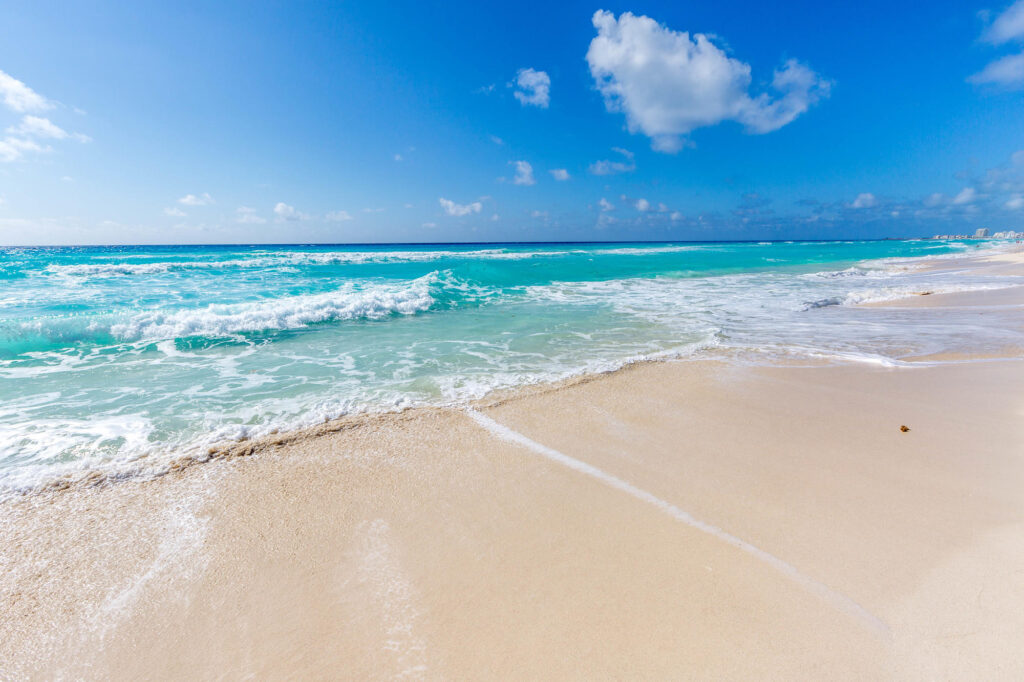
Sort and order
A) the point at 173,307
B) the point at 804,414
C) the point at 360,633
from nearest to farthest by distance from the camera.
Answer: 1. the point at 360,633
2. the point at 804,414
3. the point at 173,307

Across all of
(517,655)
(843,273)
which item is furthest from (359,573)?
(843,273)

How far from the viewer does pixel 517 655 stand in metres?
2.04

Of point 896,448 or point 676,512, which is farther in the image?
point 896,448

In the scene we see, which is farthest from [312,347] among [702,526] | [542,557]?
[702,526]

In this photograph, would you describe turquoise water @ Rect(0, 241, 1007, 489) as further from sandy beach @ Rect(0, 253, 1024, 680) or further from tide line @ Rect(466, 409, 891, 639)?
tide line @ Rect(466, 409, 891, 639)

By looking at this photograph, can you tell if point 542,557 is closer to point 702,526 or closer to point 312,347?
point 702,526

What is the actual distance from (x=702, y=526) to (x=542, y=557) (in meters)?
1.13

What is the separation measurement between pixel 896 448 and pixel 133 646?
575 cm

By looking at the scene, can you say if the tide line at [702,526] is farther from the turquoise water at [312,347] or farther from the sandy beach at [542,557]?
the turquoise water at [312,347]

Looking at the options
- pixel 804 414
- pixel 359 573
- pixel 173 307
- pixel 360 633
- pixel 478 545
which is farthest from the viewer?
pixel 173 307

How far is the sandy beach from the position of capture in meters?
2.06

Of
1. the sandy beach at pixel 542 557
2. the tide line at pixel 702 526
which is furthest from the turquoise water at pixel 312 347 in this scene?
A: the tide line at pixel 702 526

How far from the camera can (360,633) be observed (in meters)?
2.18

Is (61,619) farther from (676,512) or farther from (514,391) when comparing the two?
(514,391)
